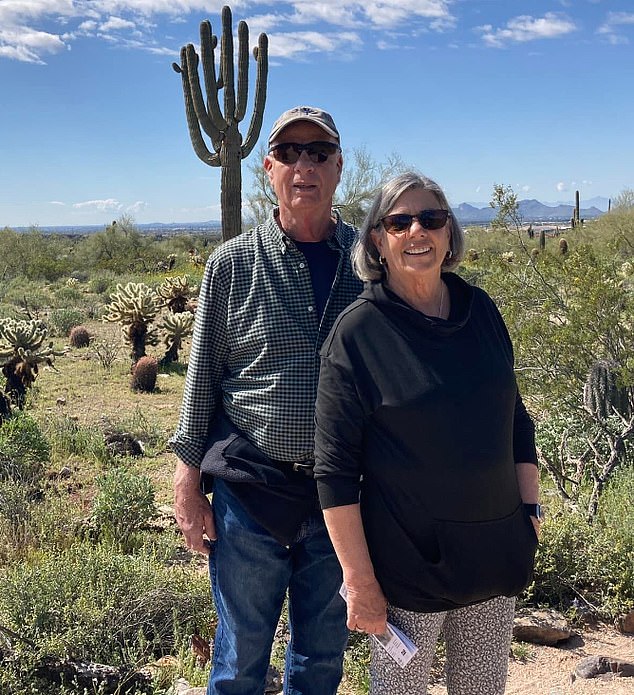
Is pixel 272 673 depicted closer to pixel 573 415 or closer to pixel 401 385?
pixel 401 385

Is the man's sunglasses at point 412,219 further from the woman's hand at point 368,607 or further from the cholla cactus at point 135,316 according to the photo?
the cholla cactus at point 135,316

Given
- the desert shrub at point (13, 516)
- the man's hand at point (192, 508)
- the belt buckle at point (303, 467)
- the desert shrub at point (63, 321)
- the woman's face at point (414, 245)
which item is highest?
the woman's face at point (414, 245)

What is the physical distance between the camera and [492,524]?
2.14 meters

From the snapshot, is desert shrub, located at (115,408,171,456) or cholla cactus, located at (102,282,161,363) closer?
desert shrub, located at (115,408,171,456)

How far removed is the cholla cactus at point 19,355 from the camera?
8.08 meters

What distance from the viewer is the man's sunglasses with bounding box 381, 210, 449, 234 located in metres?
2.19

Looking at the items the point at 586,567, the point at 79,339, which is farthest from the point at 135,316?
the point at 586,567

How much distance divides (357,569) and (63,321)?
15.2 meters

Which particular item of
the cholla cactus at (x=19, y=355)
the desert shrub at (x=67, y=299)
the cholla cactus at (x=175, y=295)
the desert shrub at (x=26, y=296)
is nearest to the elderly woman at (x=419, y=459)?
the cholla cactus at (x=19, y=355)

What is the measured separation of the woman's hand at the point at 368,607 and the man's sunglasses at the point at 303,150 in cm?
136

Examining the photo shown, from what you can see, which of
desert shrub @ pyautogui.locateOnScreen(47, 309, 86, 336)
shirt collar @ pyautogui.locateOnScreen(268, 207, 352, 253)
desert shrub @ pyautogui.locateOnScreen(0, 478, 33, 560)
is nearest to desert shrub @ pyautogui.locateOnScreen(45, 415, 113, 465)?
desert shrub @ pyautogui.locateOnScreen(0, 478, 33, 560)

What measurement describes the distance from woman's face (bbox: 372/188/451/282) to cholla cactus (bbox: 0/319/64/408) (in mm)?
6623

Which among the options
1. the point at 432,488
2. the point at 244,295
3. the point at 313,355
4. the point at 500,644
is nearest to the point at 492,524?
the point at 432,488

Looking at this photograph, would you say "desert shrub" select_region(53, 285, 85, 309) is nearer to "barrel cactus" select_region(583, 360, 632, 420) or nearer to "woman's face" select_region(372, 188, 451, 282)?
"barrel cactus" select_region(583, 360, 632, 420)
